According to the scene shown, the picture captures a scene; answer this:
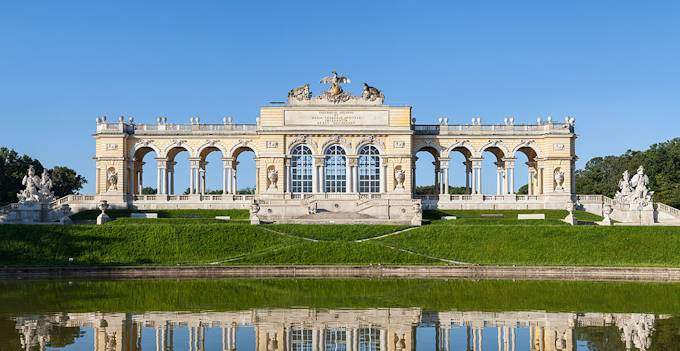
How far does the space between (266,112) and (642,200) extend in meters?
30.9

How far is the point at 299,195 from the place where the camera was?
66750 mm

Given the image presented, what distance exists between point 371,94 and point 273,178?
36.3 ft

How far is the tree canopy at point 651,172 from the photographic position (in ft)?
252

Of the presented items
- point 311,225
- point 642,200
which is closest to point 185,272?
point 311,225

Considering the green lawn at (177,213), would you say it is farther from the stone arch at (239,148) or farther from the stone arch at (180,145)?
the stone arch at (239,148)

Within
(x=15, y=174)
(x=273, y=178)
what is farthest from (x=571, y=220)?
(x=15, y=174)

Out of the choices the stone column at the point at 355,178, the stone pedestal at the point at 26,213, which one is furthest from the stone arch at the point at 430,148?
the stone pedestal at the point at 26,213

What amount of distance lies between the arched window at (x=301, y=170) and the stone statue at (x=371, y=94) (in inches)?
266

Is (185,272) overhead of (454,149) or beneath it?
beneath

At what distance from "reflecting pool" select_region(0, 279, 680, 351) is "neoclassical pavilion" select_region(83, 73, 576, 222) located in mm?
33181

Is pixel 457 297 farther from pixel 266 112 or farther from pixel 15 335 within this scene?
pixel 266 112

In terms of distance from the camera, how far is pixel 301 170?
68.2 metres

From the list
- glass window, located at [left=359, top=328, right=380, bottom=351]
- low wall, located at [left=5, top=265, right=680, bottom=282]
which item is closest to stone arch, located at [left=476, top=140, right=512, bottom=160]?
low wall, located at [left=5, top=265, right=680, bottom=282]

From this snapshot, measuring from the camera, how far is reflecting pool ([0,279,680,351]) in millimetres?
19828
